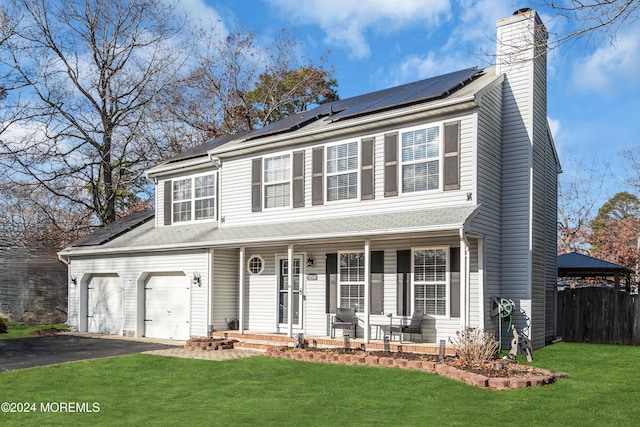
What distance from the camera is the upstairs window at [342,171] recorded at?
13.3 meters

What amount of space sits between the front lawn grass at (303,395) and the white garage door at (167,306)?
4.27 meters

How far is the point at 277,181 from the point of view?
14789 mm

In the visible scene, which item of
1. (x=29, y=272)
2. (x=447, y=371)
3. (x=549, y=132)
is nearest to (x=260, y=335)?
(x=447, y=371)

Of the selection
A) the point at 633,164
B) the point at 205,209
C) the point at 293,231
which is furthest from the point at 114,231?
the point at 633,164

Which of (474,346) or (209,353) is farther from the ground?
(474,346)

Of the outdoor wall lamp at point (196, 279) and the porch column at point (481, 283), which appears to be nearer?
the porch column at point (481, 283)

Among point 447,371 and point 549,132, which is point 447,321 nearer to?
point 447,371

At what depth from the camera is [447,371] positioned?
372 inches

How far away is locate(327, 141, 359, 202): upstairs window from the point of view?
13328 mm

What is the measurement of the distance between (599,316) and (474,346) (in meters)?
7.08

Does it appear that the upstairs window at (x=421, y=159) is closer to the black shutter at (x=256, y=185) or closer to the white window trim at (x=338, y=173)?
the white window trim at (x=338, y=173)

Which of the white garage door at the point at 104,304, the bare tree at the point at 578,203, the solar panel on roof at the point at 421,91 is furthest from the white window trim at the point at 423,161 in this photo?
the bare tree at the point at 578,203

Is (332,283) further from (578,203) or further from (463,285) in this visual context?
(578,203)

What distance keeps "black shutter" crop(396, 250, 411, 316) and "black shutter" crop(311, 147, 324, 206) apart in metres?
2.57
